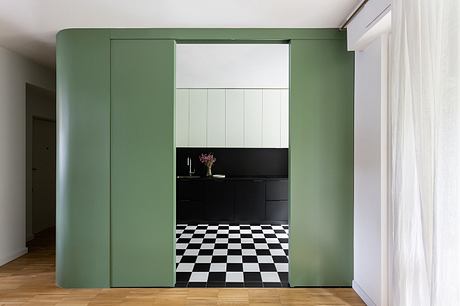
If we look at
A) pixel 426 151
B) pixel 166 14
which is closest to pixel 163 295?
pixel 426 151

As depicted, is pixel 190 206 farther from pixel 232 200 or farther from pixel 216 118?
pixel 216 118

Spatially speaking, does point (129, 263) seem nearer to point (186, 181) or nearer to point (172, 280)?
point (172, 280)

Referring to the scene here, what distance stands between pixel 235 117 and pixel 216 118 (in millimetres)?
435

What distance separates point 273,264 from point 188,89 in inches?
169

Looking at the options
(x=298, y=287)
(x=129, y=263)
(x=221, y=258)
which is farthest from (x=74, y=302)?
(x=298, y=287)

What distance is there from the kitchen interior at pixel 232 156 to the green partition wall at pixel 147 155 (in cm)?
106

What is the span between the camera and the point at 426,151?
1.62 meters

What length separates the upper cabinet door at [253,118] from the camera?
6.71 metres

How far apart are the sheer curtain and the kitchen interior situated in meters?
2.65

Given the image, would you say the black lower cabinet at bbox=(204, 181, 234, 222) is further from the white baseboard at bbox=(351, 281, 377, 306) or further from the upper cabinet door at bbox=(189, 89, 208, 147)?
the white baseboard at bbox=(351, 281, 377, 306)

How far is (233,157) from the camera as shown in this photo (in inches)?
274

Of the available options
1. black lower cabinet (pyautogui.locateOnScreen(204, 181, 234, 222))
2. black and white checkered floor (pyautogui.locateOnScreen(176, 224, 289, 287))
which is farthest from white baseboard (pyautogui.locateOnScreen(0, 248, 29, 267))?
black lower cabinet (pyautogui.locateOnScreen(204, 181, 234, 222))

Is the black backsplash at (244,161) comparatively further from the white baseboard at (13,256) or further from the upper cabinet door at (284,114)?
the white baseboard at (13,256)

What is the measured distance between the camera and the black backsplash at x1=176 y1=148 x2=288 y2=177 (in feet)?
22.8
